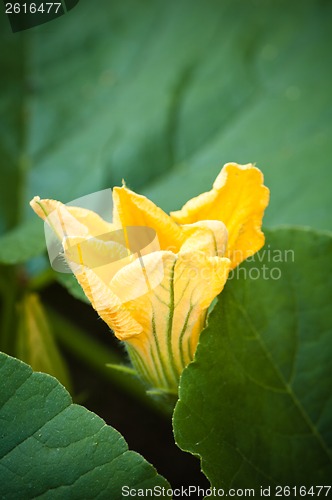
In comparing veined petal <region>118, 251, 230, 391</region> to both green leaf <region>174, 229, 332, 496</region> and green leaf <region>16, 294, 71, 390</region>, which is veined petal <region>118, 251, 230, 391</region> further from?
green leaf <region>16, 294, 71, 390</region>

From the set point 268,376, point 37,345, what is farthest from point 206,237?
point 37,345

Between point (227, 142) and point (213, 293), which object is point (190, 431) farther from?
point (227, 142)

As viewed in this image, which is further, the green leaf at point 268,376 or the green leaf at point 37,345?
the green leaf at point 37,345

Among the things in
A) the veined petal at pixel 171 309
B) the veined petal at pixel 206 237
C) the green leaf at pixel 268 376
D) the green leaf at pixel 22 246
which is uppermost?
the veined petal at pixel 206 237

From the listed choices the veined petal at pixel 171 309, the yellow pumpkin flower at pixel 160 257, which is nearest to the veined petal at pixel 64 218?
the yellow pumpkin flower at pixel 160 257

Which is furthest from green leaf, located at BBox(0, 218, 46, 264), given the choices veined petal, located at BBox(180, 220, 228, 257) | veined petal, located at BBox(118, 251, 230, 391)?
veined petal, located at BBox(180, 220, 228, 257)

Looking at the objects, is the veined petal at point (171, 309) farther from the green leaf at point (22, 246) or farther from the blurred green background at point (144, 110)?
the blurred green background at point (144, 110)

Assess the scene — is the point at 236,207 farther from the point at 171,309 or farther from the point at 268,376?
the point at 268,376
